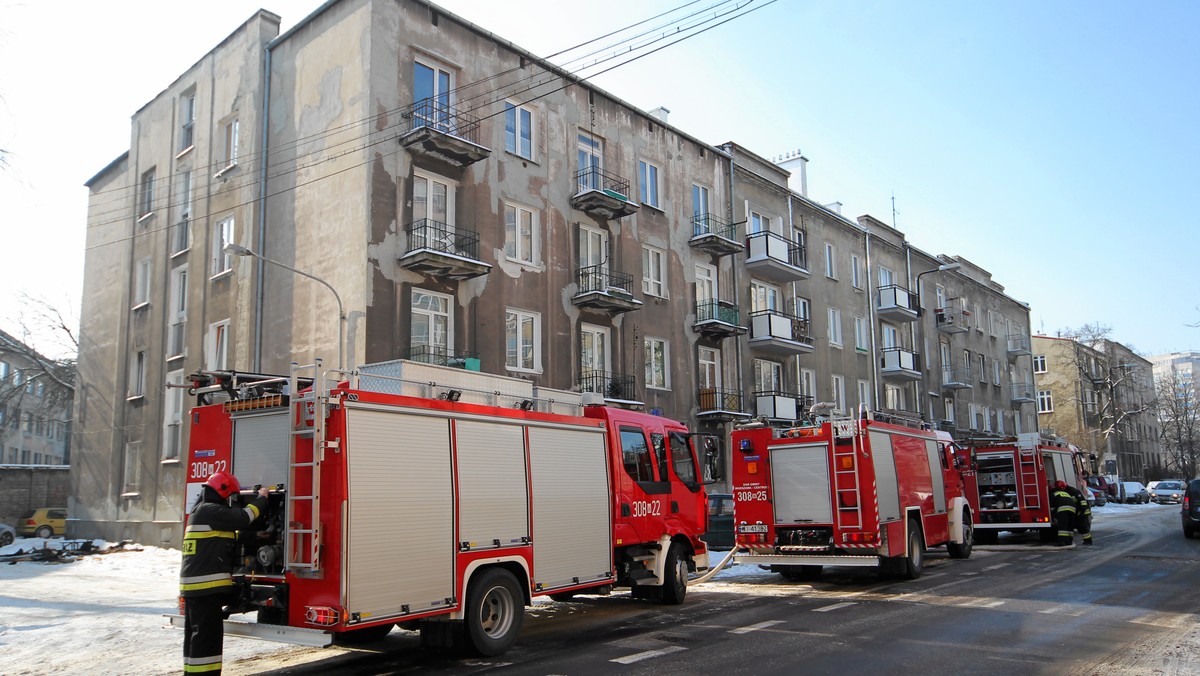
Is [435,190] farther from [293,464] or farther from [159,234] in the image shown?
[293,464]

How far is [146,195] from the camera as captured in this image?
28.2 meters

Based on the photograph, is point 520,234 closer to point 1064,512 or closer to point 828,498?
point 828,498

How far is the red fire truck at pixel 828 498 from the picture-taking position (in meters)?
13.9

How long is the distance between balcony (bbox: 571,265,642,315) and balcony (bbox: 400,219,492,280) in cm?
365

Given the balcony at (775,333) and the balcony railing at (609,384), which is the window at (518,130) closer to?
the balcony railing at (609,384)

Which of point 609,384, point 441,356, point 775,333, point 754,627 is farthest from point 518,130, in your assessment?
point 754,627

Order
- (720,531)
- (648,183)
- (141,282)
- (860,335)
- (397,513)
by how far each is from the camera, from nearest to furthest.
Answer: (397,513) → (720,531) → (648,183) → (141,282) → (860,335)

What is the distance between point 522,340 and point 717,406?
862 centimetres

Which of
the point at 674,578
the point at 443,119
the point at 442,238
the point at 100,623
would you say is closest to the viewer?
the point at 100,623

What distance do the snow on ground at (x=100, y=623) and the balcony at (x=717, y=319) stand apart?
33.7 feet

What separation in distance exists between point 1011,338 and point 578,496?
52.9m

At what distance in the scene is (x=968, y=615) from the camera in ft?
35.2

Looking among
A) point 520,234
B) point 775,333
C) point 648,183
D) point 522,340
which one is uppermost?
point 648,183

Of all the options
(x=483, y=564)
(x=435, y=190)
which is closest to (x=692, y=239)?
(x=435, y=190)
